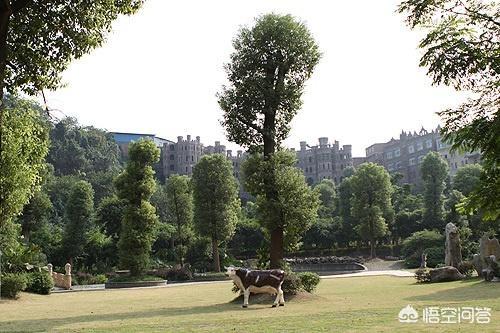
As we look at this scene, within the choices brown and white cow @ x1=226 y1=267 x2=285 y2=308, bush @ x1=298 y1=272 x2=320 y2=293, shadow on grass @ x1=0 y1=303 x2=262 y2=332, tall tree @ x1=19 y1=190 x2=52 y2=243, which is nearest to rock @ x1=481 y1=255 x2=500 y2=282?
bush @ x1=298 y1=272 x2=320 y2=293

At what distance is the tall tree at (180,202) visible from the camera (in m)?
40.3

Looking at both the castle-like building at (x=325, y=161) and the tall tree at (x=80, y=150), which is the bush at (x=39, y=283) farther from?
the castle-like building at (x=325, y=161)

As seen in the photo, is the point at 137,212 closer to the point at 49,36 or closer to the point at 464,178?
the point at 49,36

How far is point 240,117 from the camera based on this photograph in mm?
16516

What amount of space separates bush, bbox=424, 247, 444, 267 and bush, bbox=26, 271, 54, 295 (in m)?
25.0

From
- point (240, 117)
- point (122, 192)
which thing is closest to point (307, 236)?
point (122, 192)

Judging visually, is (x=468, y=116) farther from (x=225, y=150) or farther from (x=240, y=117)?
(x=225, y=150)

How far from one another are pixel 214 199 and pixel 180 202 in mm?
5879

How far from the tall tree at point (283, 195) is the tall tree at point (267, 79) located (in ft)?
1.81

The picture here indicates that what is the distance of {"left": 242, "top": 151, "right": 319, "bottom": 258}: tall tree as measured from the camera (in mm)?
15562

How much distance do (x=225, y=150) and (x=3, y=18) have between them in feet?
304

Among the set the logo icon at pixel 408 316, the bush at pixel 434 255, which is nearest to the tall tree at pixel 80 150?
the bush at pixel 434 255

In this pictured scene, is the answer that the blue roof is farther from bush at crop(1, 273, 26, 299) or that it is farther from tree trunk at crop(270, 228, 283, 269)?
tree trunk at crop(270, 228, 283, 269)

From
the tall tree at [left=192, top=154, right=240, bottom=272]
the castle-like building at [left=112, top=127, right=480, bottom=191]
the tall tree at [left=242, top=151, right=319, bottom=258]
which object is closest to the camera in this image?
the tall tree at [left=242, top=151, right=319, bottom=258]
